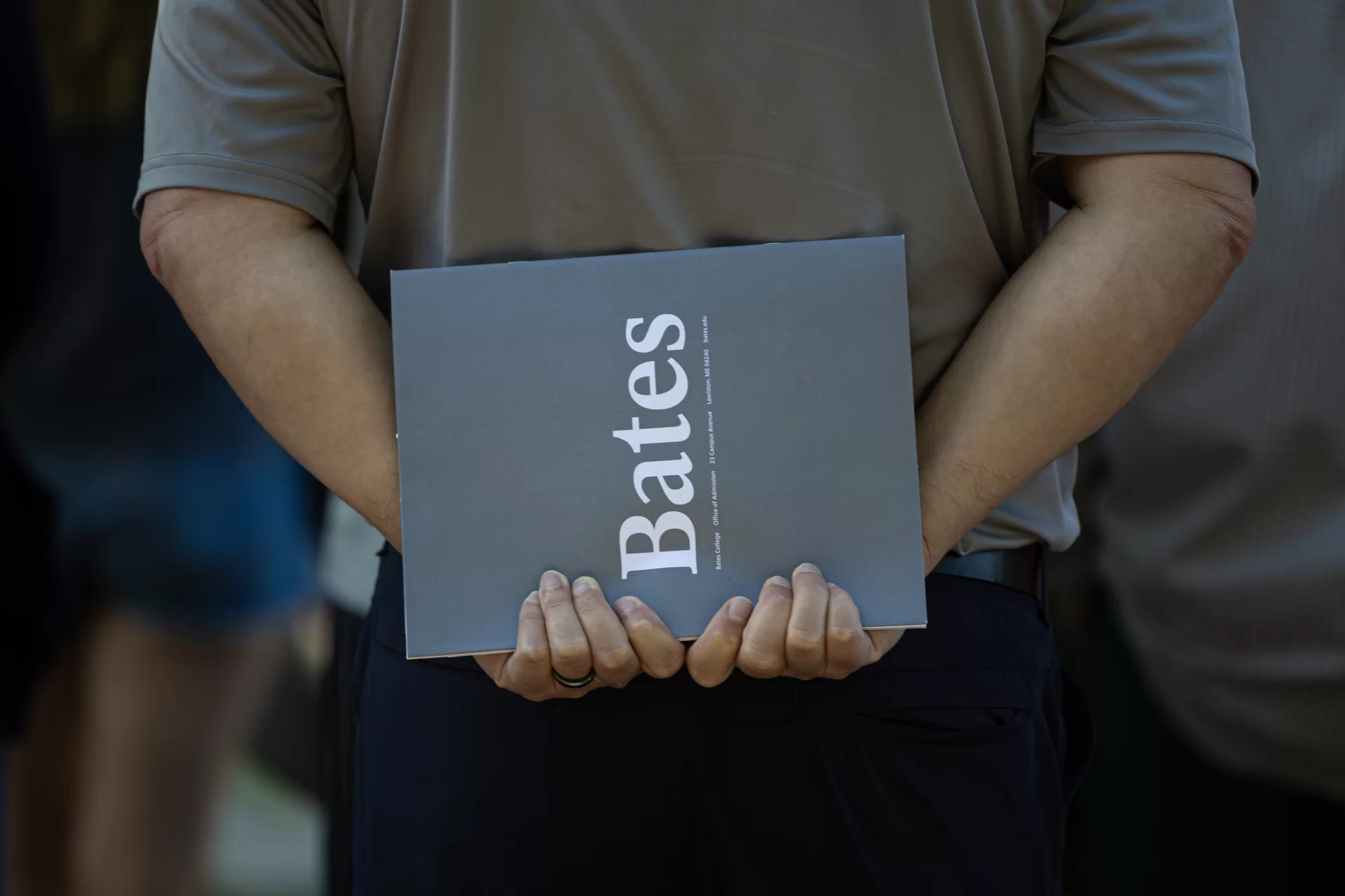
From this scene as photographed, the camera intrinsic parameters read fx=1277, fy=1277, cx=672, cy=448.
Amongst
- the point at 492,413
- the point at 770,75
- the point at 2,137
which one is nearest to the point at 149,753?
the point at 2,137

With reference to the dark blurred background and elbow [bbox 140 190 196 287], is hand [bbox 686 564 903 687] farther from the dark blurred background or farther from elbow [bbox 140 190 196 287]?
the dark blurred background

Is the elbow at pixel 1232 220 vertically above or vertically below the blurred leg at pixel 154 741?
above

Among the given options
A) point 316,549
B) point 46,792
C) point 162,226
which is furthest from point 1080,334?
point 46,792

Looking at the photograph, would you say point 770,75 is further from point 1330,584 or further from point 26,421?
point 26,421

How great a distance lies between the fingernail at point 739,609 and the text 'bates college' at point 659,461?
0.12ft

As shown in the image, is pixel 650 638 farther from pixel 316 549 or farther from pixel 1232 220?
pixel 316 549

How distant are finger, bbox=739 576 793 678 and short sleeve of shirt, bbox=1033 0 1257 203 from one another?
1.34ft

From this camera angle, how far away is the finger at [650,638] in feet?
2.86

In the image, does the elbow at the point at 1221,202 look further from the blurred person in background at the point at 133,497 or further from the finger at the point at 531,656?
the blurred person in background at the point at 133,497

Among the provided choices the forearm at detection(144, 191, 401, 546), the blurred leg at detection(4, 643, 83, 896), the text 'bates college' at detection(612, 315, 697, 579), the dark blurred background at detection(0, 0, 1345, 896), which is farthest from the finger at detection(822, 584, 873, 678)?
the blurred leg at detection(4, 643, 83, 896)

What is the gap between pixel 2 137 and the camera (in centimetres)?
185

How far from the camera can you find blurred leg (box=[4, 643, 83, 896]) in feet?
8.16

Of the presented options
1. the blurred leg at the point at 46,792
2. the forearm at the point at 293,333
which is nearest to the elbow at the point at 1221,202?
the forearm at the point at 293,333

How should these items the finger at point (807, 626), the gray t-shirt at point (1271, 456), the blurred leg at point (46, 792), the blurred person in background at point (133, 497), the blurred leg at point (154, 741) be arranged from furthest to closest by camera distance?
the blurred leg at point (46, 792)
the blurred leg at point (154, 741)
the blurred person in background at point (133, 497)
the gray t-shirt at point (1271, 456)
the finger at point (807, 626)
